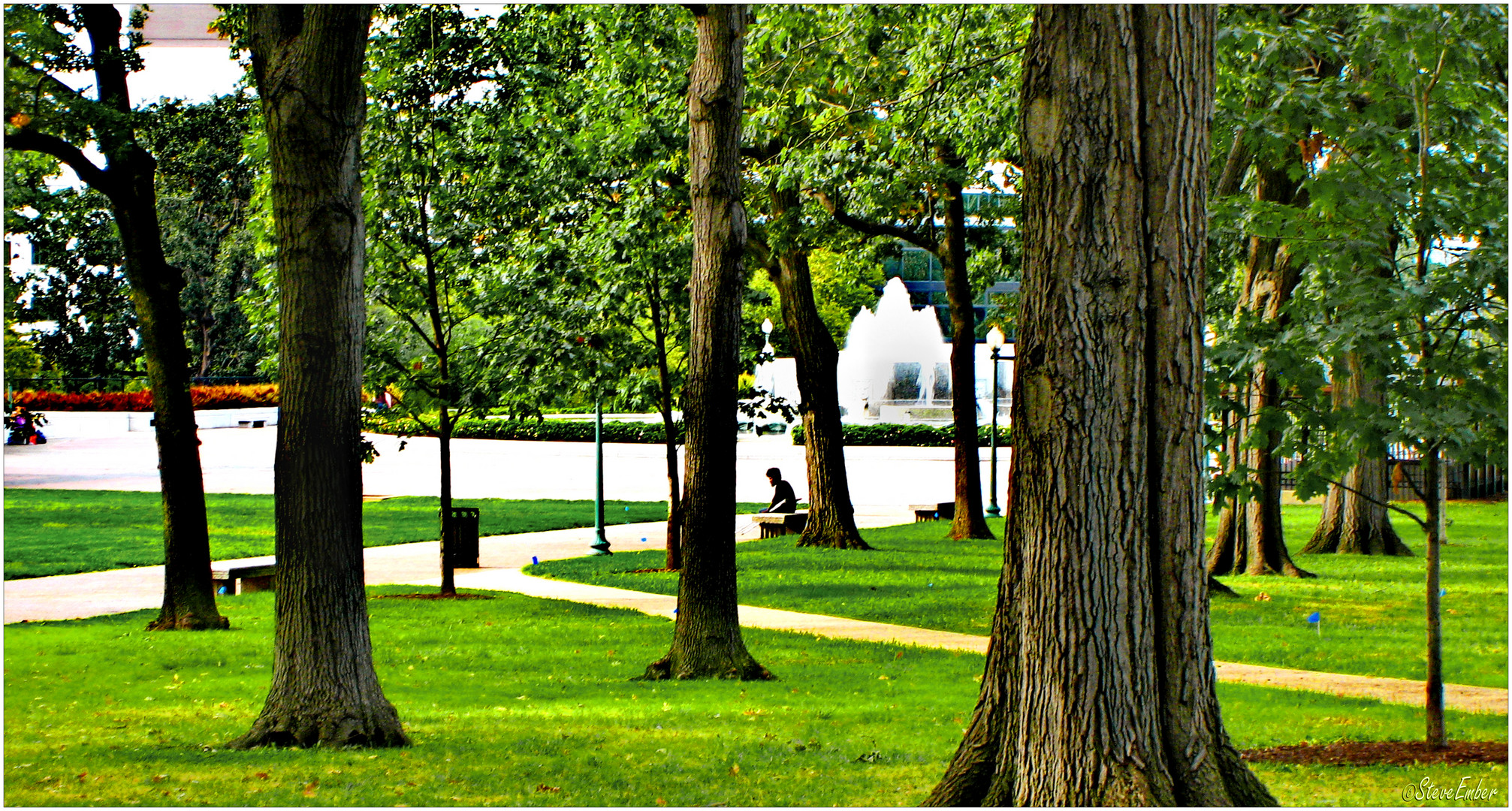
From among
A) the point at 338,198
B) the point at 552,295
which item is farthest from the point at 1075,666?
the point at 552,295

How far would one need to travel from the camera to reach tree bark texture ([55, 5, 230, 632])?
11.0 m

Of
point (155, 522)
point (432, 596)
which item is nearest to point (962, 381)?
point (432, 596)

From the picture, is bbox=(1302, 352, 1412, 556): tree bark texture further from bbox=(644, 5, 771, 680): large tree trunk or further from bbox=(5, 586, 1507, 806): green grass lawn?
bbox=(644, 5, 771, 680): large tree trunk

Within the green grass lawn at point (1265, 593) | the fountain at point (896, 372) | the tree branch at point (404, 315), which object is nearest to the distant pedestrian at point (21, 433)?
the fountain at point (896, 372)

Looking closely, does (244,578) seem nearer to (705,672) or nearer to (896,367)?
(705,672)

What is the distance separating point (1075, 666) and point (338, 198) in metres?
4.49

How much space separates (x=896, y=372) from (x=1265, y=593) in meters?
36.2

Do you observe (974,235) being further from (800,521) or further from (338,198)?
(338,198)

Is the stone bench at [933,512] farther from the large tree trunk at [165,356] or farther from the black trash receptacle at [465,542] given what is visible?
the large tree trunk at [165,356]

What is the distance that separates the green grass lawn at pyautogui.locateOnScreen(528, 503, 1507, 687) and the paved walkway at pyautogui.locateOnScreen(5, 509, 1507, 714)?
38 cm

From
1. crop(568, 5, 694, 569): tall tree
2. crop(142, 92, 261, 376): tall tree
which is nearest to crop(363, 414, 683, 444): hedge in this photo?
crop(142, 92, 261, 376): tall tree

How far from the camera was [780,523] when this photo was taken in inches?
826

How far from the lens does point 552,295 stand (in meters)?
14.8

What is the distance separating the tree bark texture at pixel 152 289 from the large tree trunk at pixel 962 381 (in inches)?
441
